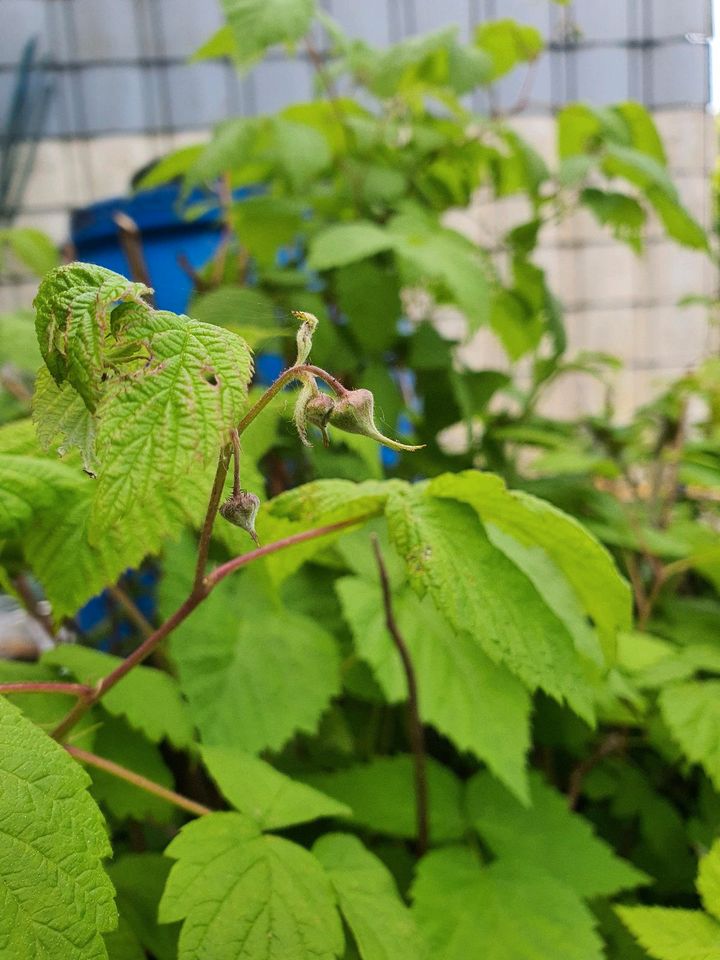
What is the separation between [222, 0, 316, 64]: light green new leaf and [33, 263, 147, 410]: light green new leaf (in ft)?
2.00

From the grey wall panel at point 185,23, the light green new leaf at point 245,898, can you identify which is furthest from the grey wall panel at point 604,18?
the light green new leaf at point 245,898

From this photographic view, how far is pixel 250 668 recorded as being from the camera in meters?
0.51

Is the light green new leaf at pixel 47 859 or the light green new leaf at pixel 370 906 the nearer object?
the light green new leaf at pixel 47 859

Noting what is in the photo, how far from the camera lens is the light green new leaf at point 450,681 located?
1.51ft

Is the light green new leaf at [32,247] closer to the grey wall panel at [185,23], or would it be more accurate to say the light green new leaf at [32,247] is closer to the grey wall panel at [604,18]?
the grey wall panel at [185,23]

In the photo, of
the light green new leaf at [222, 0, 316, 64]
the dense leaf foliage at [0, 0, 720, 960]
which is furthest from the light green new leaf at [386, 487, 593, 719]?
the light green new leaf at [222, 0, 316, 64]

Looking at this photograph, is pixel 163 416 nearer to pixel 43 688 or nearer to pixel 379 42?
pixel 43 688

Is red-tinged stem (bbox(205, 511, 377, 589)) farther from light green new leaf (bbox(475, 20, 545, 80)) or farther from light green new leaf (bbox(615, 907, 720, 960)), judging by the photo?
light green new leaf (bbox(475, 20, 545, 80))

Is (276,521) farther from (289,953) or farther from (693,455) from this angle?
(693,455)

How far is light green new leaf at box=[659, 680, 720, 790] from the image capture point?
46 cm

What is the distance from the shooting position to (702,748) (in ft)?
1.53

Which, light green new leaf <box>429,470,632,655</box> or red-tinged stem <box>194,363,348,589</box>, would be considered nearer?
red-tinged stem <box>194,363,348,589</box>

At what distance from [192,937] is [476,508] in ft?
0.68

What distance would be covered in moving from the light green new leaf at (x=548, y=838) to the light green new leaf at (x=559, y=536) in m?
0.16
